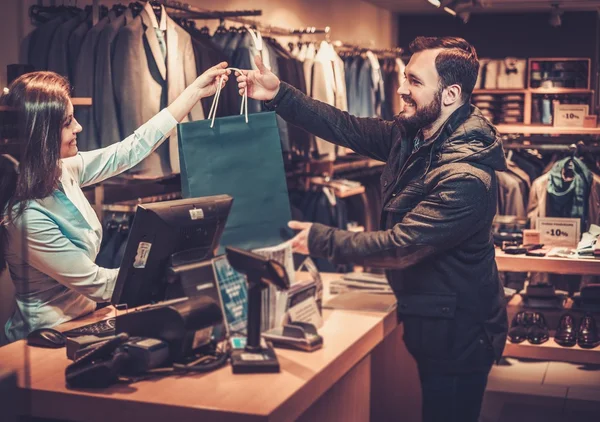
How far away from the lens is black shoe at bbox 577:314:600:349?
4277mm

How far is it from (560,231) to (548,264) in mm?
427

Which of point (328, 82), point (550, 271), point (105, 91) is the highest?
point (328, 82)

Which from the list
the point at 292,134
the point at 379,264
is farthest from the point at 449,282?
the point at 292,134

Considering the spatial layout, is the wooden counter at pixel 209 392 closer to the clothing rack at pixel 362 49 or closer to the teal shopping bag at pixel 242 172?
the teal shopping bag at pixel 242 172

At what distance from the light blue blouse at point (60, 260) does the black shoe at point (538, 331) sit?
2311mm

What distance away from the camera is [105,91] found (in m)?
4.29

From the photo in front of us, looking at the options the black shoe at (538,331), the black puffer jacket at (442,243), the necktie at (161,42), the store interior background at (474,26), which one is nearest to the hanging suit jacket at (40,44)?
the necktie at (161,42)

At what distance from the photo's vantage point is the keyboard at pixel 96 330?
2.71 meters

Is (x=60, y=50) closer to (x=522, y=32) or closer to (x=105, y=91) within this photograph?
(x=105, y=91)

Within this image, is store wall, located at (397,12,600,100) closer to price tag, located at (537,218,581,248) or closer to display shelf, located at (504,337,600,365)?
price tag, located at (537,218,581,248)

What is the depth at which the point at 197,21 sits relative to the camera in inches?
239

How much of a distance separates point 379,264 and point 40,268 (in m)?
1.16

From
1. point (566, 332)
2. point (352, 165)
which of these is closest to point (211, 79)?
point (566, 332)

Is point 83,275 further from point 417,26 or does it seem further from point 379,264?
point 417,26
